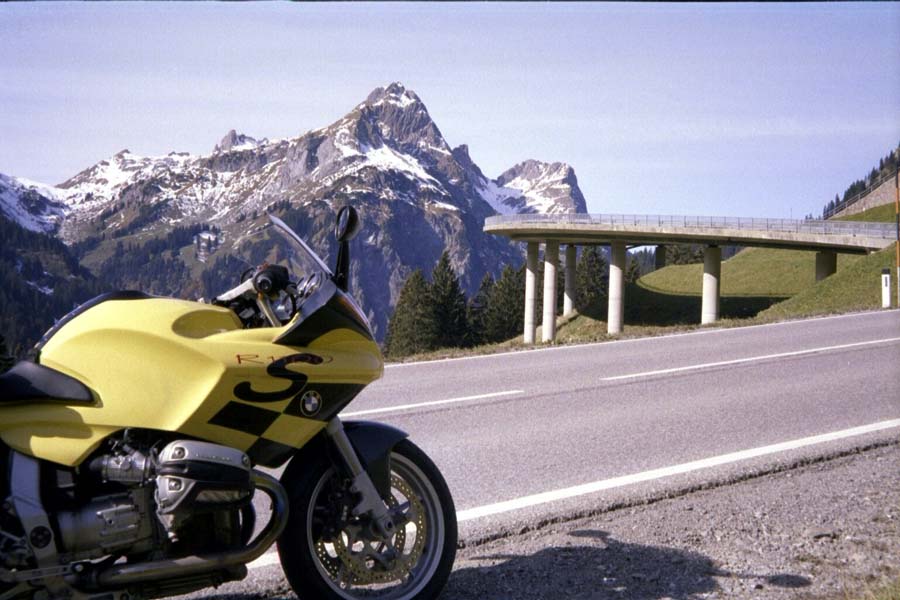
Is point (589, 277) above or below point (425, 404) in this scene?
above

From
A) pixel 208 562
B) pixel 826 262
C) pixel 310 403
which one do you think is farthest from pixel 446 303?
pixel 208 562

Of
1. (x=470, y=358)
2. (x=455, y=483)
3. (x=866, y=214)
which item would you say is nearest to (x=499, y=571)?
(x=455, y=483)

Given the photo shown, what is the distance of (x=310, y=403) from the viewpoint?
3.43m

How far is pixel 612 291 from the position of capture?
6581 centimetres

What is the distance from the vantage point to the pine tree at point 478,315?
97.0m

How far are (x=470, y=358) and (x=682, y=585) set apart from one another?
8230 mm

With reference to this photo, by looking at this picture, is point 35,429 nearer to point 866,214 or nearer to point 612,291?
point 612,291

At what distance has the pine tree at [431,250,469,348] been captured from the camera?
9238cm

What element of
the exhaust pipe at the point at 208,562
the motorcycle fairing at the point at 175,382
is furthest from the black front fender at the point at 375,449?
the exhaust pipe at the point at 208,562

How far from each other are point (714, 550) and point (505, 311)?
99.1 metres

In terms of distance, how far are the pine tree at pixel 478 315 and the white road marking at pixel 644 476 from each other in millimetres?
78467

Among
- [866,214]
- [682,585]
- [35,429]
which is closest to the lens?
[35,429]

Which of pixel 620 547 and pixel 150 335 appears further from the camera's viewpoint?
pixel 620 547

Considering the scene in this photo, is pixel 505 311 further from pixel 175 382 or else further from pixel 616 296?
pixel 175 382
